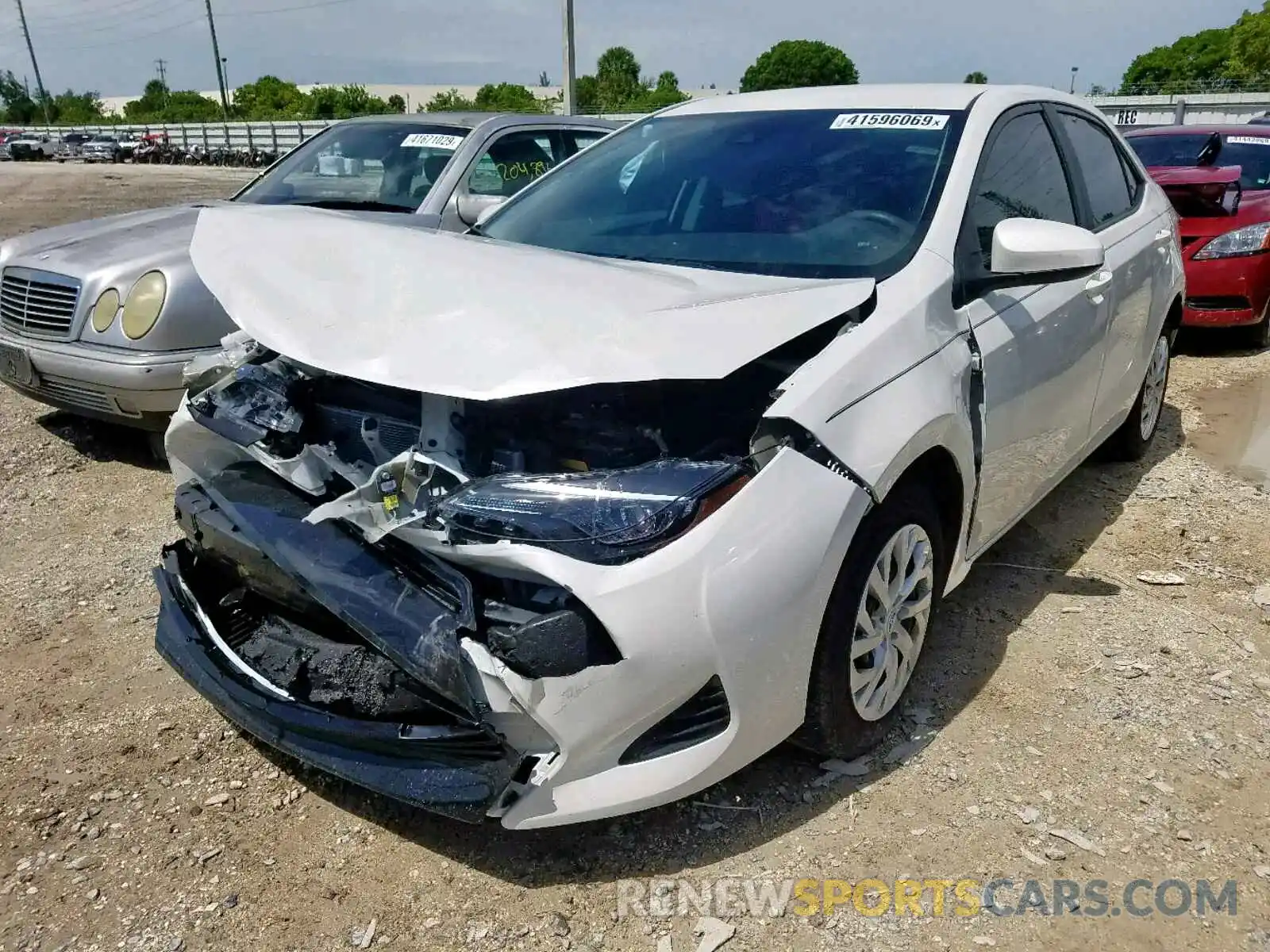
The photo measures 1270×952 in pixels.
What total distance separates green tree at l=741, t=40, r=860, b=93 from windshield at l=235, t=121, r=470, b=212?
278 ft

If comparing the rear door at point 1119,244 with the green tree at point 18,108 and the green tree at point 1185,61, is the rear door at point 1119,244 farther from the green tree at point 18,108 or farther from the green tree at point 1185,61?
the green tree at point 18,108

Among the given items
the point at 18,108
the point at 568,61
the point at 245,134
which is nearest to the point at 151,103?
the point at 18,108

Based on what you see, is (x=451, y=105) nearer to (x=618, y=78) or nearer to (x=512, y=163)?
(x=618, y=78)

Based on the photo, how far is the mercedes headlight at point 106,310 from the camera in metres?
4.49

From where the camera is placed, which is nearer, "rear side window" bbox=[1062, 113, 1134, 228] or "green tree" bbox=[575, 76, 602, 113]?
"rear side window" bbox=[1062, 113, 1134, 228]

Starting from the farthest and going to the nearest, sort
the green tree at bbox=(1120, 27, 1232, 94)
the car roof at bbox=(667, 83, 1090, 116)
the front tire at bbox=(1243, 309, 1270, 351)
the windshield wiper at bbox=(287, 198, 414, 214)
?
1. the green tree at bbox=(1120, 27, 1232, 94)
2. the front tire at bbox=(1243, 309, 1270, 351)
3. the windshield wiper at bbox=(287, 198, 414, 214)
4. the car roof at bbox=(667, 83, 1090, 116)

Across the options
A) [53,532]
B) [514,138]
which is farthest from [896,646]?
[514,138]

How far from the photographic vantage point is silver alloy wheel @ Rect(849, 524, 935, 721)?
244cm

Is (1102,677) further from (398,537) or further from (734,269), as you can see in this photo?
(398,537)

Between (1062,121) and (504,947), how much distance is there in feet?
11.4

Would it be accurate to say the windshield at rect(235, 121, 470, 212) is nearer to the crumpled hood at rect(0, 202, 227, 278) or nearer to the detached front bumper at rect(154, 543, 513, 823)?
the crumpled hood at rect(0, 202, 227, 278)

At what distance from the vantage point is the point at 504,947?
6.79 feet

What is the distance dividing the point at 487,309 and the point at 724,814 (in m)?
1.35

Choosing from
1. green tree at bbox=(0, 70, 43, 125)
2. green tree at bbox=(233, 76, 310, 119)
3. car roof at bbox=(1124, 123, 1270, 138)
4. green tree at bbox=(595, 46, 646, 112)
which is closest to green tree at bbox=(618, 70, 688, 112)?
green tree at bbox=(595, 46, 646, 112)
